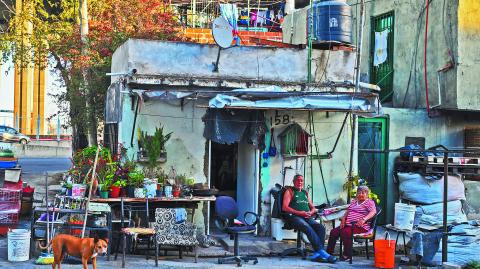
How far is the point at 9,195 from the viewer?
12.4m

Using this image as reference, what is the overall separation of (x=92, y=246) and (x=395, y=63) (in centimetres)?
1156

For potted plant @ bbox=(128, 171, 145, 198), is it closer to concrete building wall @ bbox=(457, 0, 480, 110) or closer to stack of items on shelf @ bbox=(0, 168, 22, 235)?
stack of items on shelf @ bbox=(0, 168, 22, 235)

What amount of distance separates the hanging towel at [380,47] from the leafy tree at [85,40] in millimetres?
6340

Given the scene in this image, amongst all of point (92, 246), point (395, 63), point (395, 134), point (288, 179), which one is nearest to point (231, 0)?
point (395, 63)

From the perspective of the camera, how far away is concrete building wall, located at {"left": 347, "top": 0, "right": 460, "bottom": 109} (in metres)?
15.9

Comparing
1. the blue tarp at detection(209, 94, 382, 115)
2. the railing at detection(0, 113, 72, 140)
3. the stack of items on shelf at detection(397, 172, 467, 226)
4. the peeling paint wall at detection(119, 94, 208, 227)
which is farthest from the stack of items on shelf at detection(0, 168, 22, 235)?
the railing at detection(0, 113, 72, 140)

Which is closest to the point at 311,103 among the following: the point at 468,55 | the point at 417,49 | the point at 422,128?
the point at 422,128

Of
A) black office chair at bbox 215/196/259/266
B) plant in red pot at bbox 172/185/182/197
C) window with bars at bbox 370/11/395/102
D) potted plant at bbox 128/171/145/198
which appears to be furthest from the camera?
window with bars at bbox 370/11/395/102

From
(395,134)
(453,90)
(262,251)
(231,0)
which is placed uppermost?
(231,0)

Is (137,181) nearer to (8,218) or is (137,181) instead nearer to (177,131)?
(177,131)

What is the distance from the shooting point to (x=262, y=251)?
12.1 meters

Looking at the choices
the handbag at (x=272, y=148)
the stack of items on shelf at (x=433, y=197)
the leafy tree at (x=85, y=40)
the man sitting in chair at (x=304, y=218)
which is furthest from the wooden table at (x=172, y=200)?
the leafy tree at (x=85, y=40)

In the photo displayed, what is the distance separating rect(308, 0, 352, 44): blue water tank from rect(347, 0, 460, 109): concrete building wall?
2460 mm

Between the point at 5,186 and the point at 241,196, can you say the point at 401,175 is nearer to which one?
the point at 241,196
